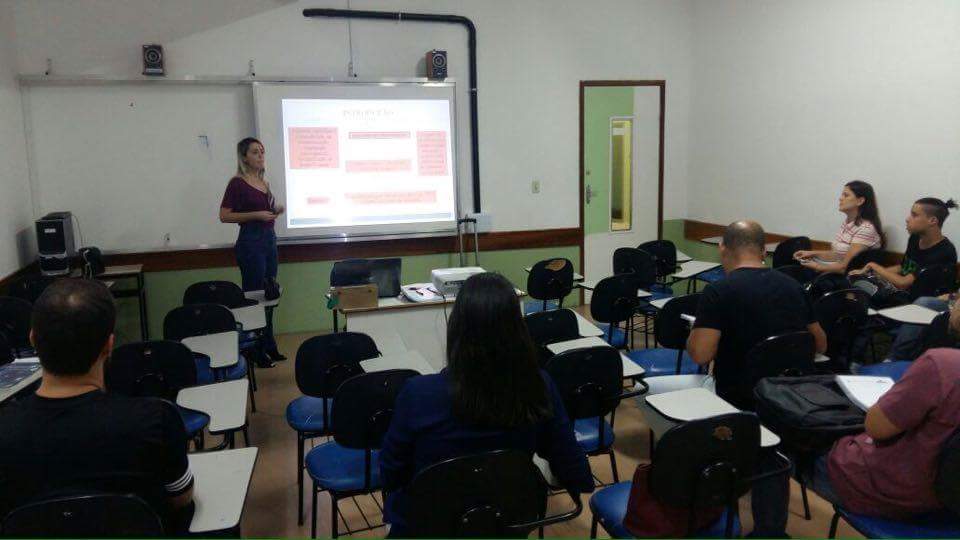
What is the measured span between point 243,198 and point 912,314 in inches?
172

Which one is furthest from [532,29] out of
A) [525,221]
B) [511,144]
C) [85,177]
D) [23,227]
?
[23,227]

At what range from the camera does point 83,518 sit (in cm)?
133

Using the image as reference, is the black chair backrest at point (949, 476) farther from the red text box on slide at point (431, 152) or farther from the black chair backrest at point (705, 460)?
the red text box on slide at point (431, 152)

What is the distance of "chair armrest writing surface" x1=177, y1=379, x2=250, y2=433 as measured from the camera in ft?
7.14

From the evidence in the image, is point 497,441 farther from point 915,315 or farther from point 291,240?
point 291,240

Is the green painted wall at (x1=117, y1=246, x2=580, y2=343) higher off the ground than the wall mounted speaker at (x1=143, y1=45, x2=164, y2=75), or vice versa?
the wall mounted speaker at (x1=143, y1=45, x2=164, y2=75)

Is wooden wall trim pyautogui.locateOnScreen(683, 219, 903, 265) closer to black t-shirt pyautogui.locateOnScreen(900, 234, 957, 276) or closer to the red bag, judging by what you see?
black t-shirt pyautogui.locateOnScreen(900, 234, 957, 276)

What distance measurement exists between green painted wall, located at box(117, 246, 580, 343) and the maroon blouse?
1.02 m

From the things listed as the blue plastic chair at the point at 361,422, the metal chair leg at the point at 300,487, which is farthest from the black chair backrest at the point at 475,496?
the metal chair leg at the point at 300,487

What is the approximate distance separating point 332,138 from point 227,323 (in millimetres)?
2698

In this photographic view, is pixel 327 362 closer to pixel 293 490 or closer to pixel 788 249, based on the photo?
pixel 293 490

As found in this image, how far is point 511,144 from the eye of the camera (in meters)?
6.46

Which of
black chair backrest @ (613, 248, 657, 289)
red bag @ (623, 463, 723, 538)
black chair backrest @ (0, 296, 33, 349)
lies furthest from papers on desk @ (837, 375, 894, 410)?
black chair backrest @ (0, 296, 33, 349)

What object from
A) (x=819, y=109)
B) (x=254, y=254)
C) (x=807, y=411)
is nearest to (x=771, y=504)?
(x=807, y=411)
